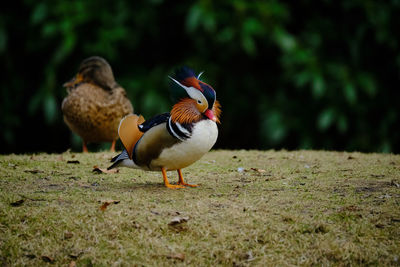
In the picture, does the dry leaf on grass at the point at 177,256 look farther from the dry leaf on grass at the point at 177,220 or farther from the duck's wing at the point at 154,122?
the duck's wing at the point at 154,122

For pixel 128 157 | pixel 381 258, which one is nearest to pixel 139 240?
pixel 128 157

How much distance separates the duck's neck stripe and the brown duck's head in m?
2.48

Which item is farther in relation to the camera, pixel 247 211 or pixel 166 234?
pixel 247 211

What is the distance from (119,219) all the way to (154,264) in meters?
0.39

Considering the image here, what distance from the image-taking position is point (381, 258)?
2.60m

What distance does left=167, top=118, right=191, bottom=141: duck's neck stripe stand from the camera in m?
3.15

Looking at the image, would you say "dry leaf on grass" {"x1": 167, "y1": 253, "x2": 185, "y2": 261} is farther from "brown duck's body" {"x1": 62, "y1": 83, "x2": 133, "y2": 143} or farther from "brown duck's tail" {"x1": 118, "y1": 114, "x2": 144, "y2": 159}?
"brown duck's body" {"x1": 62, "y1": 83, "x2": 133, "y2": 143}

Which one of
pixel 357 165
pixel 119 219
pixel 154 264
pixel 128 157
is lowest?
pixel 154 264

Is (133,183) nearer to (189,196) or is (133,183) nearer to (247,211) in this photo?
(189,196)

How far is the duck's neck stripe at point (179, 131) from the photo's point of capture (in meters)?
3.15

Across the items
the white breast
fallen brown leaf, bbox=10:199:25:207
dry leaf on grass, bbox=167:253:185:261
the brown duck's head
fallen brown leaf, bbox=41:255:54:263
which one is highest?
the brown duck's head

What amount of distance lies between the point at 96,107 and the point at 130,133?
1.89 metres

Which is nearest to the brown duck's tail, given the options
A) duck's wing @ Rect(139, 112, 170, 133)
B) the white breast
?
duck's wing @ Rect(139, 112, 170, 133)

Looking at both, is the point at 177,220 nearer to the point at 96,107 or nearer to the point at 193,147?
the point at 193,147
